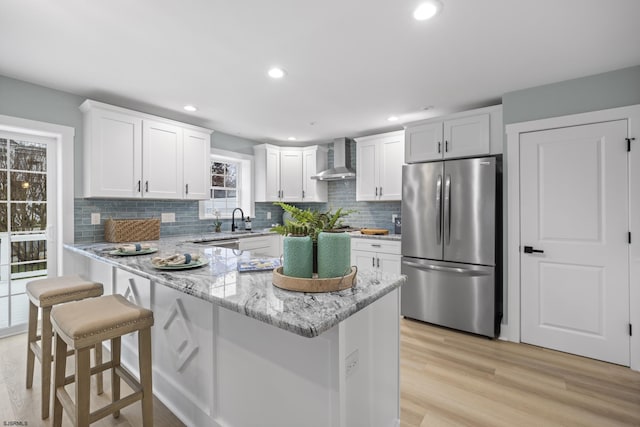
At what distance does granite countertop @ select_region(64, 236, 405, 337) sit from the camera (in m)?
0.93

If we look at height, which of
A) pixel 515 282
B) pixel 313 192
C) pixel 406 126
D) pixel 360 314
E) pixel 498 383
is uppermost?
pixel 406 126

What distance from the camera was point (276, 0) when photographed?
1.62m

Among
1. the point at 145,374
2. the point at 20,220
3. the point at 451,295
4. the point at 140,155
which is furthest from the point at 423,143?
the point at 20,220

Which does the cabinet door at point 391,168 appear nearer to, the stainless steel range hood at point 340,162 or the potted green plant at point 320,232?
the stainless steel range hood at point 340,162

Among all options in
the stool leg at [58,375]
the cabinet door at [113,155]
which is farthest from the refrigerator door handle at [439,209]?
the cabinet door at [113,155]

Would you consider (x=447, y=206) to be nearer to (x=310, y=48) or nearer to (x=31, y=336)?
(x=310, y=48)

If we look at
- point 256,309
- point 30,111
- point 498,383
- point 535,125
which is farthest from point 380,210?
point 30,111

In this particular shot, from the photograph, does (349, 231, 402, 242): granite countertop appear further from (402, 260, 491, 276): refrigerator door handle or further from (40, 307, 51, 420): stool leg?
(40, 307, 51, 420): stool leg

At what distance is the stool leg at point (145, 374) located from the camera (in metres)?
1.44

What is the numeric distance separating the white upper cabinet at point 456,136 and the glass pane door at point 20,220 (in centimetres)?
393

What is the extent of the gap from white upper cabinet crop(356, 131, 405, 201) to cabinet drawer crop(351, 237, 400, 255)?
0.68 metres

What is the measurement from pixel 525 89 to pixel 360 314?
2861 millimetres

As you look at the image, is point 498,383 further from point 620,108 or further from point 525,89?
point 525,89

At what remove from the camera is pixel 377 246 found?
372cm
